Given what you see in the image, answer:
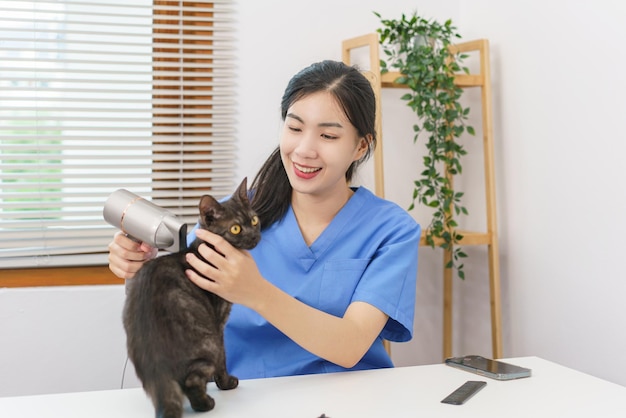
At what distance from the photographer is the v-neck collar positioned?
1611 millimetres

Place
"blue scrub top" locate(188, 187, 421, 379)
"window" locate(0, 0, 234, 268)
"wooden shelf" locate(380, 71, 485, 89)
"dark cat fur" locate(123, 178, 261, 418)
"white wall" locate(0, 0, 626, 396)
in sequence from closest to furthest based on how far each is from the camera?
1. "dark cat fur" locate(123, 178, 261, 418)
2. "blue scrub top" locate(188, 187, 421, 379)
3. "white wall" locate(0, 0, 626, 396)
4. "window" locate(0, 0, 234, 268)
5. "wooden shelf" locate(380, 71, 485, 89)

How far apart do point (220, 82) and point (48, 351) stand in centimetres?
110

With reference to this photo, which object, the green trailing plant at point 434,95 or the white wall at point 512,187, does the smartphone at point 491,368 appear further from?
the green trailing plant at point 434,95

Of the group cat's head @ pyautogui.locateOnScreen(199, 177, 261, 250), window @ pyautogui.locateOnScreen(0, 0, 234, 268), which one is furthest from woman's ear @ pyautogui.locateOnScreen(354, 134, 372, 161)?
window @ pyautogui.locateOnScreen(0, 0, 234, 268)

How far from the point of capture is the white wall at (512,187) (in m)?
1.97

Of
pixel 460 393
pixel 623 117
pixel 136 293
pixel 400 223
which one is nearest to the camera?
pixel 136 293

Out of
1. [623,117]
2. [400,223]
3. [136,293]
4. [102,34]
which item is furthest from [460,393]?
[102,34]

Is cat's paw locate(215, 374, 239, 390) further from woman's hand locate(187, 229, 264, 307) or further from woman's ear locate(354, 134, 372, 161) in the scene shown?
woman's ear locate(354, 134, 372, 161)

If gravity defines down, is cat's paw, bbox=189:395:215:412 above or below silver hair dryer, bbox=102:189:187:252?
below

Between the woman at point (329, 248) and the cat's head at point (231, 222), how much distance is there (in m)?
0.27

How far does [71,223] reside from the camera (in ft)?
7.76

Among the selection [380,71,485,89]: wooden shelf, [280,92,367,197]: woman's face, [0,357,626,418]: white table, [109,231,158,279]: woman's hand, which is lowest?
[0,357,626,418]: white table

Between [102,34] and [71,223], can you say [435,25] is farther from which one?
[71,223]

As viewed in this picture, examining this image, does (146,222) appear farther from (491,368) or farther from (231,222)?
(491,368)
